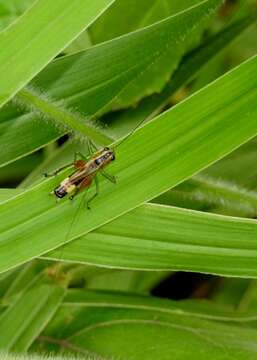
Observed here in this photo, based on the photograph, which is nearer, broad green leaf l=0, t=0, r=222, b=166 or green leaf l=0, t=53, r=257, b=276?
green leaf l=0, t=53, r=257, b=276

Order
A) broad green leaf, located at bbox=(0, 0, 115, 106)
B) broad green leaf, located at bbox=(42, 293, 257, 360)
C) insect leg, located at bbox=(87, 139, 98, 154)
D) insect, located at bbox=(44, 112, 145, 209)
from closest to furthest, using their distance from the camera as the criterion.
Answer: broad green leaf, located at bbox=(0, 0, 115, 106) < insect, located at bbox=(44, 112, 145, 209) < insect leg, located at bbox=(87, 139, 98, 154) < broad green leaf, located at bbox=(42, 293, 257, 360)

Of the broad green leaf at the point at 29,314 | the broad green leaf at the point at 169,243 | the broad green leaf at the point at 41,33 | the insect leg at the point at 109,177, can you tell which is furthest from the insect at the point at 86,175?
the broad green leaf at the point at 29,314

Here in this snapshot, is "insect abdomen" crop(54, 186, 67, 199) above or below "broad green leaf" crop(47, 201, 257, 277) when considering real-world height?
above

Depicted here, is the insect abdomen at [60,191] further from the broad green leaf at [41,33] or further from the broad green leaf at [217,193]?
the broad green leaf at [217,193]

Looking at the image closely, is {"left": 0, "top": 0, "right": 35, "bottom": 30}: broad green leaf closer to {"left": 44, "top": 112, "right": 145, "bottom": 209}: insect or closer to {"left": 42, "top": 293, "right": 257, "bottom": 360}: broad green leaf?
{"left": 44, "top": 112, "right": 145, "bottom": 209}: insect

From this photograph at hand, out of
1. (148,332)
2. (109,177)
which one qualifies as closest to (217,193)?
(109,177)

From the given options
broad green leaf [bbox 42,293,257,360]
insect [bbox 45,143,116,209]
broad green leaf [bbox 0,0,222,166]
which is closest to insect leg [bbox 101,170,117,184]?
insect [bbox 45,143,116,209]

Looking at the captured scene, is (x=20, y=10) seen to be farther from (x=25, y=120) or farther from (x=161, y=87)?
(x=161, y=87)

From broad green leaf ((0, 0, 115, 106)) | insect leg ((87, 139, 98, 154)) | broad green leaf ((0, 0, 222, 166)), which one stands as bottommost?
insect leg ((87, 139, 98, 154))
